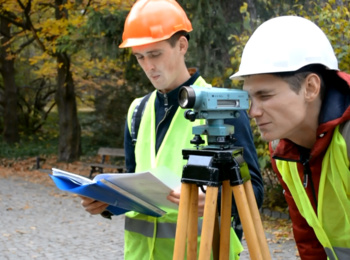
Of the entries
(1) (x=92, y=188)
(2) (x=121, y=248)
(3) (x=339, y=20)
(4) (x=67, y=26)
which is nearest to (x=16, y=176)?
(4) (x=67, y=26)

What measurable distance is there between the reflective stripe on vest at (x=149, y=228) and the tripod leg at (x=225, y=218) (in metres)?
0.33

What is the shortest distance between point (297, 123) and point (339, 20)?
565cm

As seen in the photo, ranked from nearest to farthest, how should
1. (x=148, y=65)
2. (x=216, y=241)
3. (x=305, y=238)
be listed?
(x=216, y=241), (x=305, y=238), (x=148, y=65)

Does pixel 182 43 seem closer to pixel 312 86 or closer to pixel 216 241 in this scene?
pixel 312 86

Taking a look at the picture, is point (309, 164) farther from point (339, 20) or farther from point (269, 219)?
point (269, 219)

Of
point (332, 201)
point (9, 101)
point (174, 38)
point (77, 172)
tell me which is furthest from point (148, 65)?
point (9, 101)

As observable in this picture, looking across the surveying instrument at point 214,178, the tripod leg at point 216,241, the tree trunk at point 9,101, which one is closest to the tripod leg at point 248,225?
the surveying instrument at point 214,178

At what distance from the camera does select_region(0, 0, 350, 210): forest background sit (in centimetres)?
916

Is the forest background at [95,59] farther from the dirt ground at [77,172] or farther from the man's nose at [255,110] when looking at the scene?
the man's nose at [255,110]

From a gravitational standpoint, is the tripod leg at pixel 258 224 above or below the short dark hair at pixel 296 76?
below

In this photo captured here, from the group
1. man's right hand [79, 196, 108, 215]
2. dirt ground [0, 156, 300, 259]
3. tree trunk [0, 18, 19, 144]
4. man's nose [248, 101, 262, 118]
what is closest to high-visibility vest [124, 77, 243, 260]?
man's right hand [79, 196, 108, 215]

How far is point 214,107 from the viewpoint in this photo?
6.41 ft

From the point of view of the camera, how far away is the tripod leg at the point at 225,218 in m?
2.09

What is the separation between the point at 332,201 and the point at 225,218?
412mm
